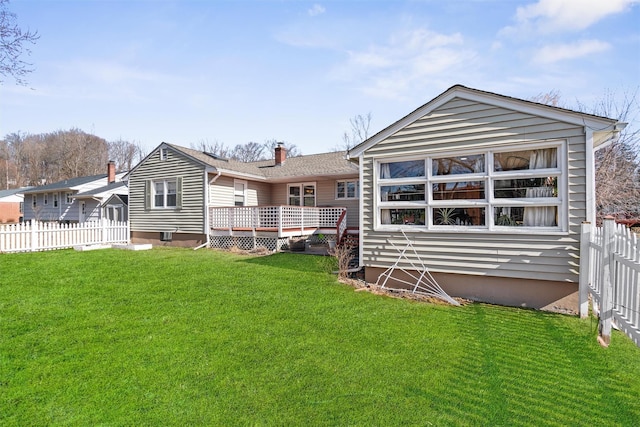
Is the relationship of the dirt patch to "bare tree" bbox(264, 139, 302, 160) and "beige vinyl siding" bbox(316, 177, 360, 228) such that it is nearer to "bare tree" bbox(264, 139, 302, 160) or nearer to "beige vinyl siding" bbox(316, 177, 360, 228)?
"beige vinyl siding" bbox(316, 177, 360, 228)

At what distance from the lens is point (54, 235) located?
13023 mm

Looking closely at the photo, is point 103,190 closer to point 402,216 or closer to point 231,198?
point 231,198

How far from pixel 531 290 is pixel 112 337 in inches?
270

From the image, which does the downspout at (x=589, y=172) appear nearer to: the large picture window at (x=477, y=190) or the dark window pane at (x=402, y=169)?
the large picture window at (x=477, y=190)

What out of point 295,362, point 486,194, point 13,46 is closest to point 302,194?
point 486,194

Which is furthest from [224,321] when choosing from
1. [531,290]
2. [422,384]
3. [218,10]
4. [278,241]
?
[218,10]

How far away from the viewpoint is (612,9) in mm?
9711

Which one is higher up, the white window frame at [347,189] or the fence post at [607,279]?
the white window frame at [347,189]

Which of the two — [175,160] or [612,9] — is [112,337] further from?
[612,9]

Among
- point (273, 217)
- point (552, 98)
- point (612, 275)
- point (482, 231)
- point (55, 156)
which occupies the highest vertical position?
point (55, 156)

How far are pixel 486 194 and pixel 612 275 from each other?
2.61m

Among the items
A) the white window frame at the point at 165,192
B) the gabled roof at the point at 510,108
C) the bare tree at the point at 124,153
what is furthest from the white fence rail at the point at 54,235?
the bare tree at the point at 124,153

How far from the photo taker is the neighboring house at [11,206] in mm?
34513

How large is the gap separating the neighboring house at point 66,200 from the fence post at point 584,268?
29141 millimetres
